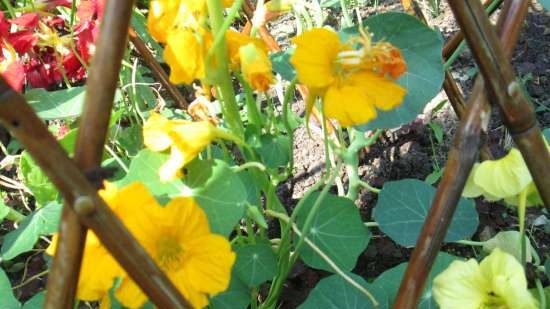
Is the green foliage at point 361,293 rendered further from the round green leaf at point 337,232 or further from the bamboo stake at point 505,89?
the bamboo stake at point 505,89

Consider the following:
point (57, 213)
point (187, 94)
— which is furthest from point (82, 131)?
point (187, 94)

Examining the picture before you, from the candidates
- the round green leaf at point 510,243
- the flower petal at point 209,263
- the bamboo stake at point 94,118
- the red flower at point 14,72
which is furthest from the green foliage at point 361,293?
the red flower at point 14,72

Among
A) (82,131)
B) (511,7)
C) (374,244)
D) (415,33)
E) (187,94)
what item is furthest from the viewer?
(187,94)

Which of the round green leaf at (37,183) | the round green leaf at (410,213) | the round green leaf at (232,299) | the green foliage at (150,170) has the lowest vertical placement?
the round green leaf at (37,183)

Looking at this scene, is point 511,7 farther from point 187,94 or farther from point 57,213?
point 187,94

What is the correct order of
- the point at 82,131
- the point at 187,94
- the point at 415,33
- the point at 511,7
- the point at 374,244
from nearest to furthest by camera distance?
the point at 82,131 → the point at 511,7 → the point at 415,33 → the point at 374,244 → the point at 187,94

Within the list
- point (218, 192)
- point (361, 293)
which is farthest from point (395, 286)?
point (218, 192)

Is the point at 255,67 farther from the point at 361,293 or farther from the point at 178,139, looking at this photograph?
the point at 361,293
